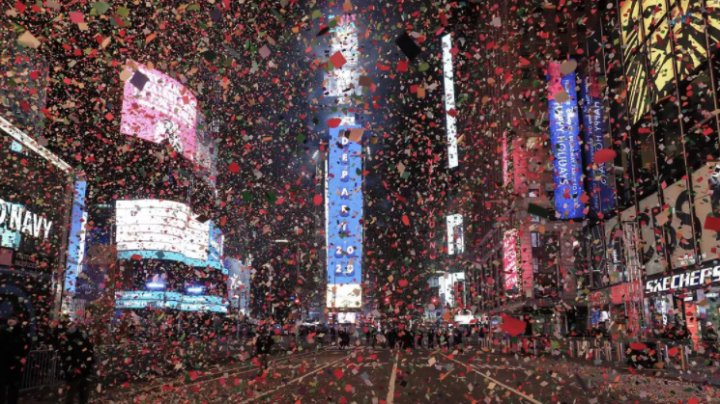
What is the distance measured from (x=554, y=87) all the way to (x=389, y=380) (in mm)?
34250

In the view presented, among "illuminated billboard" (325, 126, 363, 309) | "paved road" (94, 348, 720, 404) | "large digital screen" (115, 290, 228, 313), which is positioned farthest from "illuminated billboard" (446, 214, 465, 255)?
"paved road" (94, 348, 720, 404)

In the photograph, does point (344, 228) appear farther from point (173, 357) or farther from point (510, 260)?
point (173, 357)

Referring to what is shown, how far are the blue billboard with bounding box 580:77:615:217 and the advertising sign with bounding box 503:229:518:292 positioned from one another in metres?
14.4

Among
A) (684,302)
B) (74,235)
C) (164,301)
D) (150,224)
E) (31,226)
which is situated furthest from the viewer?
(164,301)

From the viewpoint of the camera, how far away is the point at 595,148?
135ft

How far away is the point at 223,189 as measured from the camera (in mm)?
69688

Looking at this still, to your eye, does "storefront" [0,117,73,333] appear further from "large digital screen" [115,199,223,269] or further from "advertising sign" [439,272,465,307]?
"advertising sign" [439,272,465,307]

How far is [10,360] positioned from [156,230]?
4090 cm

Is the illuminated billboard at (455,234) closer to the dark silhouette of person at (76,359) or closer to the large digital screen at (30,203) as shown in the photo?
the large digital screen at (30,203)

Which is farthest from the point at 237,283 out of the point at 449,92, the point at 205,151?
the point at 449,92

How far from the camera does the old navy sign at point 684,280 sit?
23281 mm

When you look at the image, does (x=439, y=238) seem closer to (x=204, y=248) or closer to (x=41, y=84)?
(x=204, y=248)

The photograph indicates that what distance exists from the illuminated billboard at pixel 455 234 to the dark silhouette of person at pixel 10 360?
107 m

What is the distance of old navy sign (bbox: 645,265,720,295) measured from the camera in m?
23.3
